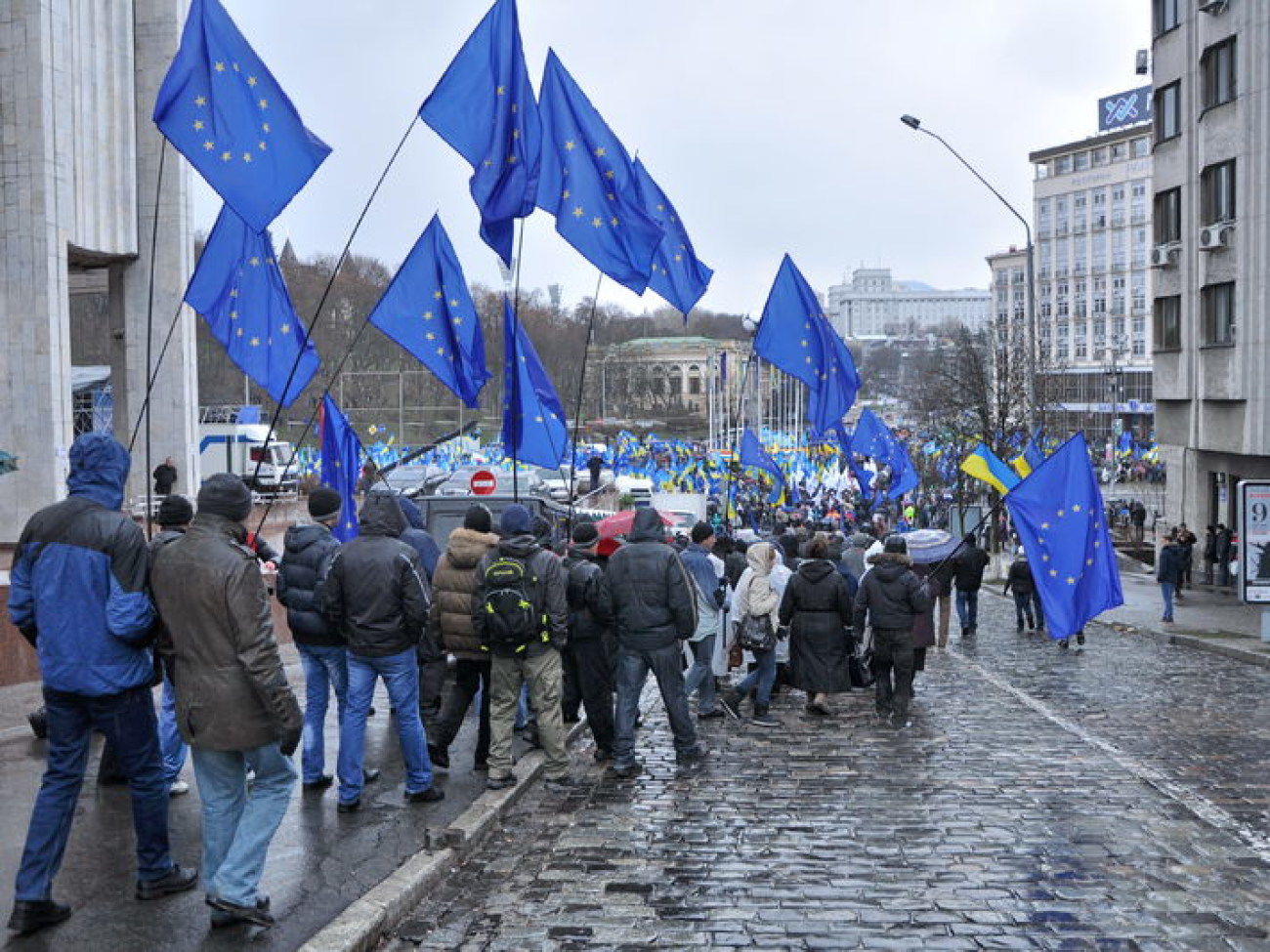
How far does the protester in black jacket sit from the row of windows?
2343 centimetres

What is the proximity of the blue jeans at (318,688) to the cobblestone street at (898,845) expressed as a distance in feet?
4.41

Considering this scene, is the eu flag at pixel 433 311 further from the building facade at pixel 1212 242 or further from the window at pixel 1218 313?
the window at pixel 1218 313

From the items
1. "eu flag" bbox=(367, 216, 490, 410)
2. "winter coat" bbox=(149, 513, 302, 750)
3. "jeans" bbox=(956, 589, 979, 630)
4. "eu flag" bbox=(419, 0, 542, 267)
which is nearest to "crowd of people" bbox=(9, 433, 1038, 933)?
"winter coat" bbox=(149, 513, 302, 750)

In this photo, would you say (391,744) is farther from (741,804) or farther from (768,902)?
(768,902)

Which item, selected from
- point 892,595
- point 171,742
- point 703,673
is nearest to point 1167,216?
point 892,595

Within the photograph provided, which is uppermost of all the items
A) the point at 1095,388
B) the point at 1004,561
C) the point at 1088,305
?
the point at 1088,305

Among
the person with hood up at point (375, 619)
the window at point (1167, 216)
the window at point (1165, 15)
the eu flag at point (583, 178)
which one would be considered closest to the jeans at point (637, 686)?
the person with hood up at point (375, 619)

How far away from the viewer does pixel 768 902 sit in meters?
6.57

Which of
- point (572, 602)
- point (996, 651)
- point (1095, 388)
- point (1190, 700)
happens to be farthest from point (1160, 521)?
point (1095, 388)

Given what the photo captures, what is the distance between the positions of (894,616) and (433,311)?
18.0 feet

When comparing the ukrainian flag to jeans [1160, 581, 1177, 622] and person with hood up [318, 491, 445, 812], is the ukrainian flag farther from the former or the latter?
person with hood up [318, 491, 445, 812]

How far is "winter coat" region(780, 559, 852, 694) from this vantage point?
11953 mm

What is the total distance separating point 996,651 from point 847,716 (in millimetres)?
6675

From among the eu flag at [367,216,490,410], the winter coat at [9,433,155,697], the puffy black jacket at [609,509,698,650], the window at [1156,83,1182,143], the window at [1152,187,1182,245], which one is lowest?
the puffy black jacket at [609,509,698,650]
